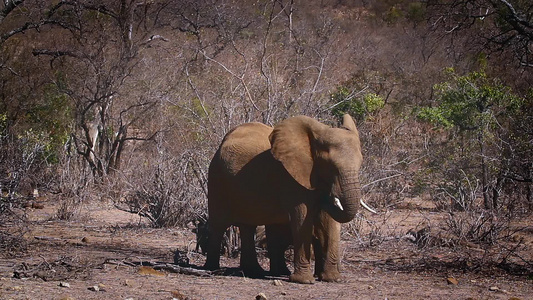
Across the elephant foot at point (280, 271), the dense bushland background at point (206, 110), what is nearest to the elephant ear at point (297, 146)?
the elephant foot at point (280, 271)

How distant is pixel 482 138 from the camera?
46.8 ft

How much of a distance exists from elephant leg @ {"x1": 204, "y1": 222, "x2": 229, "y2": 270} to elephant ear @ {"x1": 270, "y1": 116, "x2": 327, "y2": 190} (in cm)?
132

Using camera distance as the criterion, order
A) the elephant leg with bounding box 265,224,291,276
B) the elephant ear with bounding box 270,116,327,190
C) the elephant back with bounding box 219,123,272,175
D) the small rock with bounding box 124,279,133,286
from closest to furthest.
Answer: the small rock with bounding box 124,279,133,286 < the elephant ear with bounding box 270,116,327,190 < the elephant back with bounding box 219,123,272,175 < the elephant leg with bounding box 265,224,291,276

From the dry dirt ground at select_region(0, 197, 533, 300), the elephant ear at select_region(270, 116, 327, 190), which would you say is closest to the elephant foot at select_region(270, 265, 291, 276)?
the dry dirt ground at select_region(0, 197, 533, 300)

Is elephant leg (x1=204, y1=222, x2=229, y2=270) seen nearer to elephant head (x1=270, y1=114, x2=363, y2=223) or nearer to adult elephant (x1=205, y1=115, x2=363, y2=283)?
adult elephant (x1=205, y1=115, x2=363, y2=283)

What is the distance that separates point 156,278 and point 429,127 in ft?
39.4

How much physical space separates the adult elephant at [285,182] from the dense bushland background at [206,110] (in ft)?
5.33

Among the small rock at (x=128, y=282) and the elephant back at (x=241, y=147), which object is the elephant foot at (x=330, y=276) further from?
the small rock at (x=128, y=282)

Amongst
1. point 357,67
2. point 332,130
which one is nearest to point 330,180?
point 332,130

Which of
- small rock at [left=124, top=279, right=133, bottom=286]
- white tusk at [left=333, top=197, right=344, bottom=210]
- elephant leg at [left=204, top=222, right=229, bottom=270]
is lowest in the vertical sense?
small rock at [left=124, top=279, right=133, bottom=286]

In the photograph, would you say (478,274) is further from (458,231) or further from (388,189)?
(388,189)

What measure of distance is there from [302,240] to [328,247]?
30 centimetres

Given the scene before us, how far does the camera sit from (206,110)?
15047mm

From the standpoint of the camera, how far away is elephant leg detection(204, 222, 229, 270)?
9477mm
